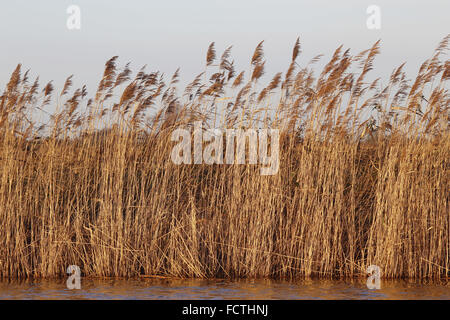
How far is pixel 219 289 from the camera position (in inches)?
295

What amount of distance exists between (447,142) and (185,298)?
384cm

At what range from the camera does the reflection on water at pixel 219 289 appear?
719cm

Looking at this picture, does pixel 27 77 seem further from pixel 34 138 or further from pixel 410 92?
pixel 410 92

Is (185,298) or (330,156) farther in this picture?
(330,156)

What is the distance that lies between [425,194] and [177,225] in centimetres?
295

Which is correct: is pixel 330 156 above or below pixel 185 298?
above

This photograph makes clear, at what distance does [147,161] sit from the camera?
28.9 ft

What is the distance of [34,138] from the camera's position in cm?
890

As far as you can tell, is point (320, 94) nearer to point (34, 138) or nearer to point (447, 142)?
point (447, 142)

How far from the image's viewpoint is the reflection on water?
7.19 meters

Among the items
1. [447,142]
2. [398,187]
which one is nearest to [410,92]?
[447,142]
